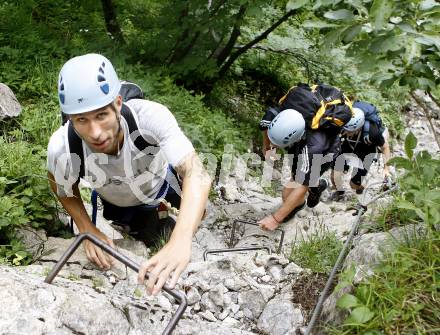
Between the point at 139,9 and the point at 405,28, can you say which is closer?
the point at 405,28

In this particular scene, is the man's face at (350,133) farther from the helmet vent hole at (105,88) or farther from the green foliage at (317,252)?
the helmet vent hole at (105,88)

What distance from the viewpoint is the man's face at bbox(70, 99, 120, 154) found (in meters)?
2.84

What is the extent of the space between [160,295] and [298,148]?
A: 347cm

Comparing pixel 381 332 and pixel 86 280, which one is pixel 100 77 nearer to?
pixel 86 280

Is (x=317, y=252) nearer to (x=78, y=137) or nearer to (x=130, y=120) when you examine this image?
(x=130, y=120)

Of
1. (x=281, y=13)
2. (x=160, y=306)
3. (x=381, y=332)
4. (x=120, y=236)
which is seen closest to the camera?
(x=381, y=332)

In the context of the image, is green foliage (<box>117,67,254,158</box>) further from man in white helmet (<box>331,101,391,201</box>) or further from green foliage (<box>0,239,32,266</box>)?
green foliage (<box>0,239,32,266</box>)

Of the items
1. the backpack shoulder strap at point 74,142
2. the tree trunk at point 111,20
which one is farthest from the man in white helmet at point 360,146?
the backpack shoulder strap at point 74,142

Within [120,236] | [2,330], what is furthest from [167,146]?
[120,236]

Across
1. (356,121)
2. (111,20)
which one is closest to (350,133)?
(356,121)

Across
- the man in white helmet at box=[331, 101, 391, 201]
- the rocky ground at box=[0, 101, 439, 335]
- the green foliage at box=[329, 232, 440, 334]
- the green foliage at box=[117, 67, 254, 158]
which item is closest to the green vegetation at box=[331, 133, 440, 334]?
the green foliage at box=[329, 232, 440, 334]

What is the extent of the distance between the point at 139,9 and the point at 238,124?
2.76 meters

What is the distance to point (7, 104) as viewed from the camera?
235 inches

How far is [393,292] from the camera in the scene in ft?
8.16
